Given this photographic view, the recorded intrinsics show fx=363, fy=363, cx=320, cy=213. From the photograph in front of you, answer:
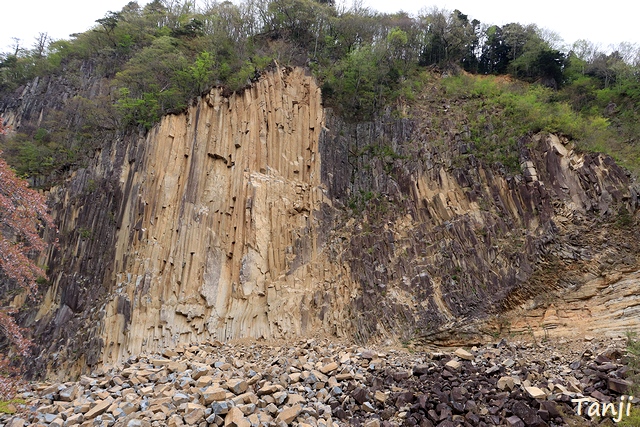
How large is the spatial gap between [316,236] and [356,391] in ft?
25.2

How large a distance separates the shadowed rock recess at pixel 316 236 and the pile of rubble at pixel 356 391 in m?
2.24

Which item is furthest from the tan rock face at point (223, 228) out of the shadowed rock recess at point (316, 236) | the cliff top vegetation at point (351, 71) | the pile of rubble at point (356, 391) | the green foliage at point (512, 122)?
the green foliage at point (512, 122)

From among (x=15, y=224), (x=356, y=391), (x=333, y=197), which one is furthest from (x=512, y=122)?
(x=15, y=224)

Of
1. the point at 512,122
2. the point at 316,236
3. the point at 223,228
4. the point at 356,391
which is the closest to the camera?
the point at 356,391

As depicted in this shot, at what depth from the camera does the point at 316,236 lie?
50.5 ft

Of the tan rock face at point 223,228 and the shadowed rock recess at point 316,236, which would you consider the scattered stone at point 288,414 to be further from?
the tan rock face at point 223,228

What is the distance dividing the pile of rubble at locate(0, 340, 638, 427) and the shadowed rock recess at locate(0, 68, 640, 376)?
7.35 feet

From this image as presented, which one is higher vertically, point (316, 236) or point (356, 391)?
point (316, 236)

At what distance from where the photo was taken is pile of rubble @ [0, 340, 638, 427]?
7.29m

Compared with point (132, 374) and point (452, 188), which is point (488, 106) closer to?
point (452, 188)

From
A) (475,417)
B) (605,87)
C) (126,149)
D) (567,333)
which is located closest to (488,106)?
(605,87)

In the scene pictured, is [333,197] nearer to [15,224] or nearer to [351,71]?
[351,71]

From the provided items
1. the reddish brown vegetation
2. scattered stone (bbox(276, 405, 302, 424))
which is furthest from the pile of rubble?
the reddish brown vegetation

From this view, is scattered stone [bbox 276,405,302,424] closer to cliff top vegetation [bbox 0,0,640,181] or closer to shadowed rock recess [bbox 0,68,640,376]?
shadowed rock recess [bbox 0,68,640,376]
